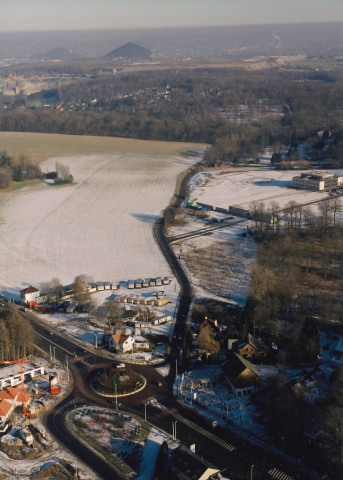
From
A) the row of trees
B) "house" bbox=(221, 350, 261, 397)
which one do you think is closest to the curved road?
"house" bbox=(221, 350, 261, 397)

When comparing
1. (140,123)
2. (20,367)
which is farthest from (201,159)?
(20,367)

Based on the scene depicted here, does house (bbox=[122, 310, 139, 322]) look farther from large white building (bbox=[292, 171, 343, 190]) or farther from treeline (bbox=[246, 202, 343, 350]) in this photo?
large white building (bbox=[292, 171, 343, 190])

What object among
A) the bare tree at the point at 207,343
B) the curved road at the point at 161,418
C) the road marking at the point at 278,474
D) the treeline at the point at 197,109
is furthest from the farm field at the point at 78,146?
the road marking at the point at 278,474

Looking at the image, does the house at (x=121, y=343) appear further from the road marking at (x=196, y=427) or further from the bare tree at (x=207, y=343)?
the road marking at (x=196, y=427)

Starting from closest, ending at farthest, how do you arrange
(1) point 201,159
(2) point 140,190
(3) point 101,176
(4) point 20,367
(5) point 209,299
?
(4) point 20,367 < (5) point 209,299 < (2) point 140,190 < (3) point 101,176 < (1) point 201,159

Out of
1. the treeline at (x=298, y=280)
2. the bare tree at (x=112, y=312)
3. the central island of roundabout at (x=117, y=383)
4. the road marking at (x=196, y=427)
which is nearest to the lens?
the road marking at (x=196, y=427)

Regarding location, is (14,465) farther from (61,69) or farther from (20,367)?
(61,69)
